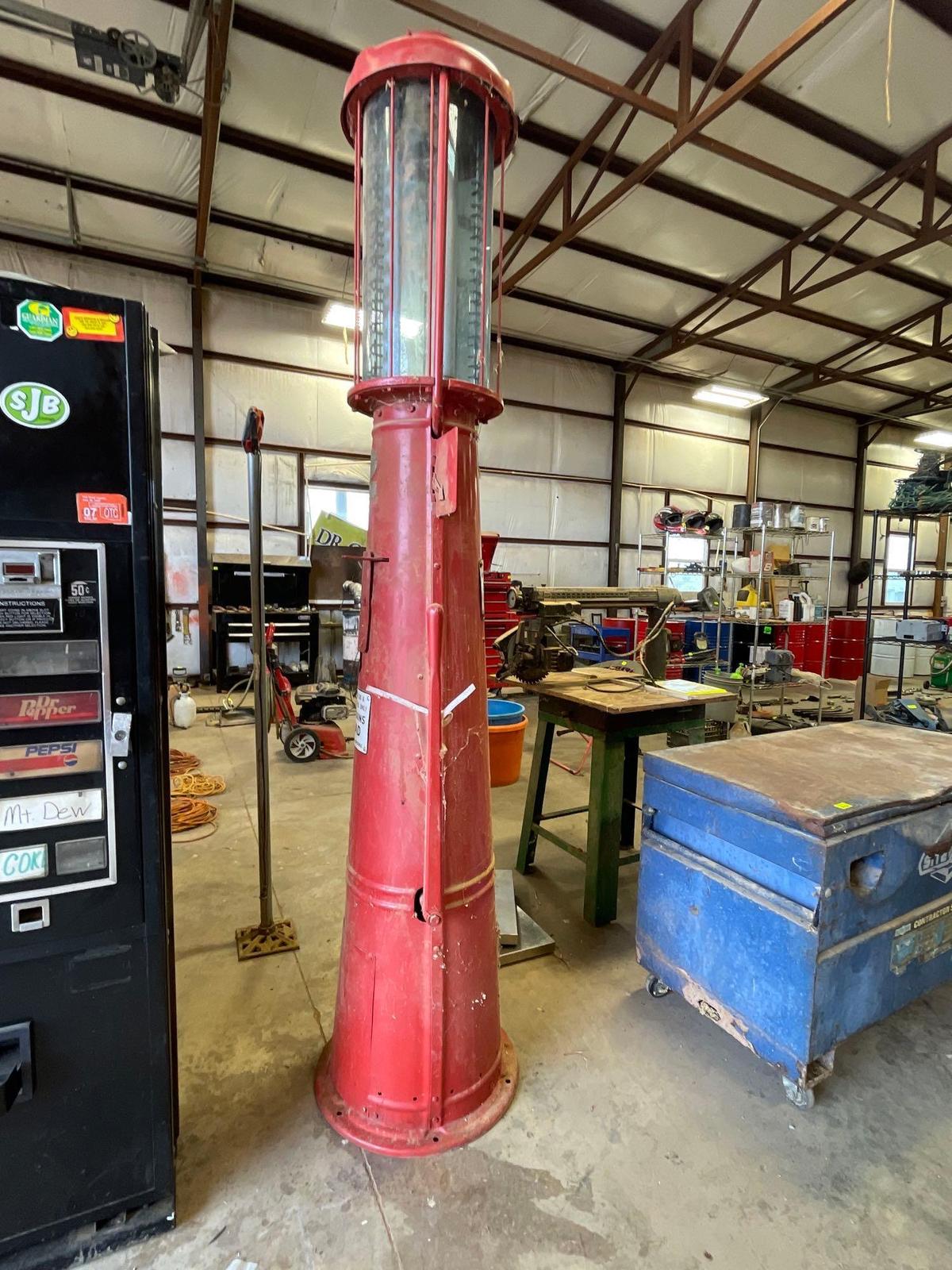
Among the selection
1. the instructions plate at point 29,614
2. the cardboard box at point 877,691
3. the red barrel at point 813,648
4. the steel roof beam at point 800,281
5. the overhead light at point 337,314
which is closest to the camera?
the instructions plate at point 29,614

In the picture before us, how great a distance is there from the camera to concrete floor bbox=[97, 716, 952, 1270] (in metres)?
1.19

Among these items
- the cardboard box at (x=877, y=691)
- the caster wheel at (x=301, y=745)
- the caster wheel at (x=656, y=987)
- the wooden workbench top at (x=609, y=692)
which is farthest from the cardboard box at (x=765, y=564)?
the caster wheel at (x=656, y=987)

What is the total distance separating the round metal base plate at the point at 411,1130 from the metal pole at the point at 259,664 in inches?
30.5

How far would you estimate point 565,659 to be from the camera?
272cm

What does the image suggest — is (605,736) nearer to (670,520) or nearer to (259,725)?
(259,725)

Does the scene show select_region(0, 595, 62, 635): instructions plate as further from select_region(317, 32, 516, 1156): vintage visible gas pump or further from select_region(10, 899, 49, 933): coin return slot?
select_region(317, 32, 516, 1156): vintage visible gas pump

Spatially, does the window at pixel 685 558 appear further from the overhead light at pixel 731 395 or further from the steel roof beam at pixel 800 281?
the steel roof beam at pixel 800 281

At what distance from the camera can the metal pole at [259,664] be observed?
192 cm

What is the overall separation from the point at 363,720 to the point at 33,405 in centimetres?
83

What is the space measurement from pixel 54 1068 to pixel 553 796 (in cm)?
282

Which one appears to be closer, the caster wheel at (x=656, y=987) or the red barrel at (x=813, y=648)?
the caster wheel at (x=656, y=987)

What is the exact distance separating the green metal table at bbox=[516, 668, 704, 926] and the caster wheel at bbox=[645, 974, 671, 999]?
383mm

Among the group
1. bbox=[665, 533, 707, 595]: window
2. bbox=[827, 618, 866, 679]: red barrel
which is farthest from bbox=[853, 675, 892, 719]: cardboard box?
bbox=[665, 533, 707, 595]: window

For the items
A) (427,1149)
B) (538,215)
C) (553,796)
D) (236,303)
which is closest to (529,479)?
(538,215)
